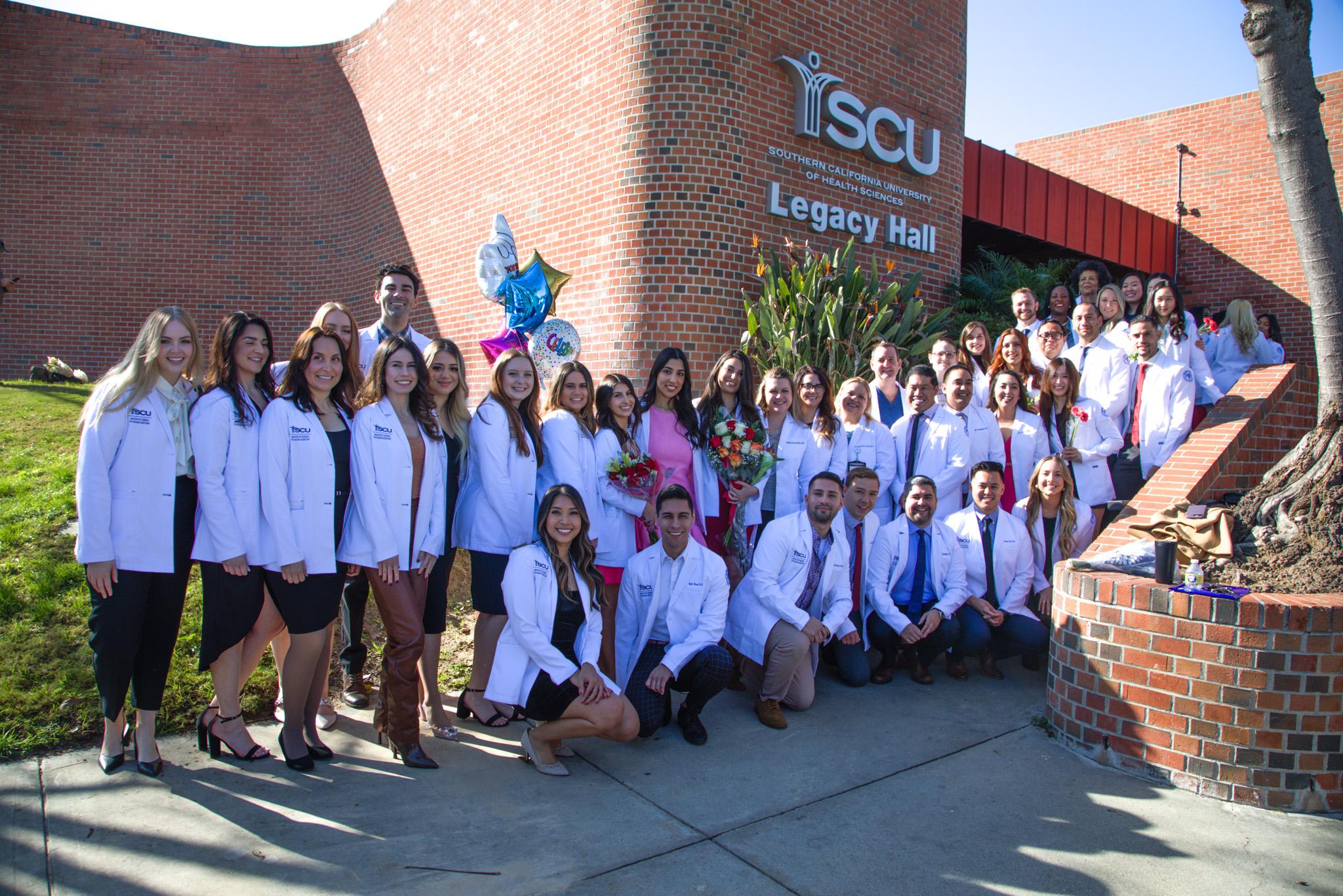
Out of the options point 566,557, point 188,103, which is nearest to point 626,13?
point 566,557

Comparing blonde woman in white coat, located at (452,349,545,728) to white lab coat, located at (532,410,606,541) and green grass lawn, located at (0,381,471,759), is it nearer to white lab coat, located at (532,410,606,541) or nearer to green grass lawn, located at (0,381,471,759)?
white lab coat, located at (532,410,606,541)

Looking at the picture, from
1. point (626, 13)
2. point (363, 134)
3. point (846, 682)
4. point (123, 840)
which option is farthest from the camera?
point (363, 134)

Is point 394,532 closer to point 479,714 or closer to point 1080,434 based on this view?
point 479,714

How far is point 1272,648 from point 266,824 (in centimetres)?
423

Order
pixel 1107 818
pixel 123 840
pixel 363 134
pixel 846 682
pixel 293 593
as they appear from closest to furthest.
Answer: pixel 123 840 < pixel 1107 818 < pixel 293 593 < pixel 846 682 < pixel 363 134

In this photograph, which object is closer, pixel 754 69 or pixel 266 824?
pixel 266 824

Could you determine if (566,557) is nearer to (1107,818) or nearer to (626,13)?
(1107,818)

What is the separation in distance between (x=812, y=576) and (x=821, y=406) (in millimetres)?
1272

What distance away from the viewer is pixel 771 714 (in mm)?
4539

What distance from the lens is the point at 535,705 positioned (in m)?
3.95

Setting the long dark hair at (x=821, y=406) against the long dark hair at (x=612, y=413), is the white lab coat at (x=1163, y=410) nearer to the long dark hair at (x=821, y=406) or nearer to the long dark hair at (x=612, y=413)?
the long dark hair at (x=821, y=406)

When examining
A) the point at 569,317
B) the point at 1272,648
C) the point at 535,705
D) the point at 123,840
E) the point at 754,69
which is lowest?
the point at 123,840

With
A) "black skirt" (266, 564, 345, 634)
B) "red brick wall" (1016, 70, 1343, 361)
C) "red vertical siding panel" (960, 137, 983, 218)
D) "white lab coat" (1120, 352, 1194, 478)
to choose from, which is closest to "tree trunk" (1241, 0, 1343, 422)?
"white lab coat" (1120, 352, 1194, 478)

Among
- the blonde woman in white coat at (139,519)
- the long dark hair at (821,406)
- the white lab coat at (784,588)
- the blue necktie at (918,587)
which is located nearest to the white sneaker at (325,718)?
the blonde woman in white coat at (139,519)
